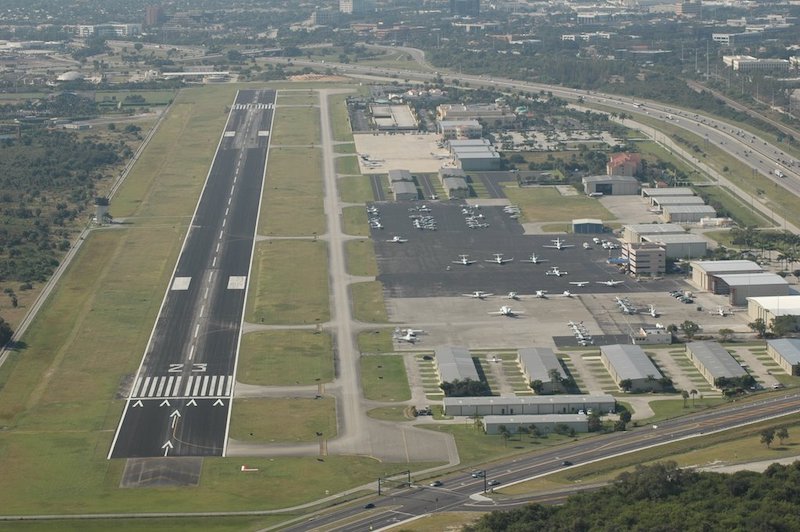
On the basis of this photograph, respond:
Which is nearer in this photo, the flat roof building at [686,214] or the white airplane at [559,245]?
the white airplane at [559,245]

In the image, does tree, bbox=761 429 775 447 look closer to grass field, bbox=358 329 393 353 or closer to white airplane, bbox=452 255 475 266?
grass field, bbox=358 329 393 353

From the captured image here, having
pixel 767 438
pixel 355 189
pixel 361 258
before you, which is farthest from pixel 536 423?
pixel 355 189

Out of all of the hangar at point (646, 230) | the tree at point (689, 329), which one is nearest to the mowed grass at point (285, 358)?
the tree at point (689, 329)

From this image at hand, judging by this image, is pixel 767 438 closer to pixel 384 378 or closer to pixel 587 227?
pixel 384 378

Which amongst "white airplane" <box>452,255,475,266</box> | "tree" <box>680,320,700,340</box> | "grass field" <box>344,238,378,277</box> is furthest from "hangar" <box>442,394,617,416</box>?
→ "white airplane" <box>452,255,475,266</box>

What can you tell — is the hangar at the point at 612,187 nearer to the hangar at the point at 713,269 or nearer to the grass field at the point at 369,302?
the hangar at the point at 713,269

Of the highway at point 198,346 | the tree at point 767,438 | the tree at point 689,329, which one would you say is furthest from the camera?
the tree at point 689,329
